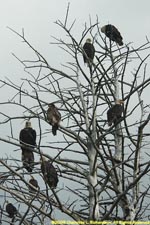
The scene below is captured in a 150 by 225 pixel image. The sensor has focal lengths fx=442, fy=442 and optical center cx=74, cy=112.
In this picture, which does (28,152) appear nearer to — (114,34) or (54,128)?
(54,128)

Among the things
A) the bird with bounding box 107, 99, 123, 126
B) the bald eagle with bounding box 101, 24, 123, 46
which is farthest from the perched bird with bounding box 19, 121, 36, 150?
the bald eagle with bounding box 101, 24, 123, 46

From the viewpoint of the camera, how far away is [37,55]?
18.8ft

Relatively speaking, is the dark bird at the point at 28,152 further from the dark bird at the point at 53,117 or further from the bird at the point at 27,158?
the dark bird at the point at 53,117

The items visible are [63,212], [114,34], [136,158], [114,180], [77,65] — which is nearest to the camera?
[63,212]

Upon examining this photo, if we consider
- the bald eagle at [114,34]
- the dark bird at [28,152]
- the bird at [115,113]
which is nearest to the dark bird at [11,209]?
the dark bird at [28,152]

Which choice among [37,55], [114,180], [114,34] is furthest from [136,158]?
[114,34]

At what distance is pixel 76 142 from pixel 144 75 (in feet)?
3.69

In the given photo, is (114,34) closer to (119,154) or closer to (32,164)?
(119,154)

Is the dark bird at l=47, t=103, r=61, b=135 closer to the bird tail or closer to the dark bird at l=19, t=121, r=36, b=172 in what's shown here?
the bird tail

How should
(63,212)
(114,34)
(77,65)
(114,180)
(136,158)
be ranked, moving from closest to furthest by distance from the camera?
(63,212) < (136,158) < (114,180) < (77,65) < (114,34)

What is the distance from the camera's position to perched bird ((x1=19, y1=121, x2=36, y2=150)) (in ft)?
15.3

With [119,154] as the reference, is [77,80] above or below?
above

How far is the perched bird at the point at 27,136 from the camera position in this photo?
4.68 metres

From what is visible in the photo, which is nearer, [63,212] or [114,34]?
[63,212]
